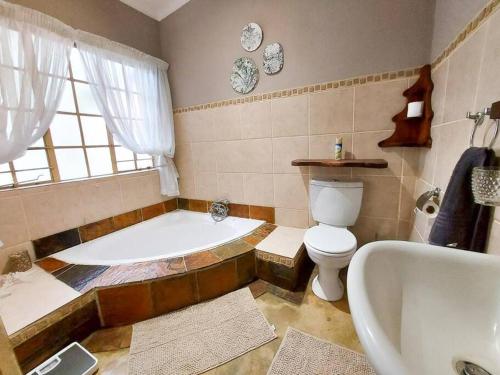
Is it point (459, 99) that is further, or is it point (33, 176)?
point (33, 176)

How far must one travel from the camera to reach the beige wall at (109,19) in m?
1.58

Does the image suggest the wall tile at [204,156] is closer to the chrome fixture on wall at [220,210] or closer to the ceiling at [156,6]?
the chrome fixture on wall at [220,210]

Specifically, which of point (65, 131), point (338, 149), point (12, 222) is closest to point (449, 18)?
point (338, 149)

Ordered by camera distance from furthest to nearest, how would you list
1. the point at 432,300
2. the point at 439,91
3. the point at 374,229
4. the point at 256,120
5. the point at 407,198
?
the point at 256,120, the point at 374,229, the point at 407,198, the point at 439,91, the point at 432,300

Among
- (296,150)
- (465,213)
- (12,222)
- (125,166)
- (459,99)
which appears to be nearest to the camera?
(465,213)

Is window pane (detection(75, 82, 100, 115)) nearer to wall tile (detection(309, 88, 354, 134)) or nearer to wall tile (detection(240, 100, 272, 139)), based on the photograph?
wall tile (detection(240, 100, 272, 139))

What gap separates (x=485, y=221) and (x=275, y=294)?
4.23 feet

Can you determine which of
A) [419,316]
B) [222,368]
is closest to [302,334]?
[222,368]

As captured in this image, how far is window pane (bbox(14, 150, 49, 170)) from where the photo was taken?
155 centimetres

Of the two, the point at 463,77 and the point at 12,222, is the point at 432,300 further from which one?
the point at 12,222

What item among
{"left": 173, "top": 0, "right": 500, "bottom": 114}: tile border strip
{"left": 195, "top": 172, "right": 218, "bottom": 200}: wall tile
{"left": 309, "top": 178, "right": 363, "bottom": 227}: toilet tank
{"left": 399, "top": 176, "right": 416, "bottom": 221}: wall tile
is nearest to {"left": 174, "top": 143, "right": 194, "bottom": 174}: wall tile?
{"left": 195, "top": 172, "right": 218, "bottom": 200}: wall tile

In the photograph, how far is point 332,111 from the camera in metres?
1.69

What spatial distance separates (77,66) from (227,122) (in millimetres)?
1324

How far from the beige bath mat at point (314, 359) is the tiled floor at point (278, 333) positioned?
44mm
